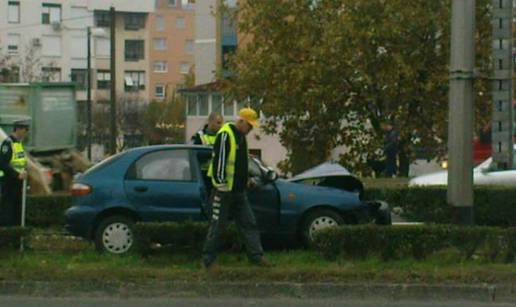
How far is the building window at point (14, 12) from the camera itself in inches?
3086

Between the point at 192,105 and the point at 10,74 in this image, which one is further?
the point at 192,105

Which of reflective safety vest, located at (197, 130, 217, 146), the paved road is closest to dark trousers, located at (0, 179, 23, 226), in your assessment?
reflective safety vest, located at (197, 130, 217, 146)

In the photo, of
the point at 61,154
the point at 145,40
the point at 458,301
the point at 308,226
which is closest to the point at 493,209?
the point at 308,226

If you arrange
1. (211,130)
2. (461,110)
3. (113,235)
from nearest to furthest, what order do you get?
(113,235) → (461,110) → (211,130)

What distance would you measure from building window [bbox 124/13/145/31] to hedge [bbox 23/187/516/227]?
7416cm

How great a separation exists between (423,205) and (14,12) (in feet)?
226

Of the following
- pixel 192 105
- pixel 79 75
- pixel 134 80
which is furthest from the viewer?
pixel 134 80

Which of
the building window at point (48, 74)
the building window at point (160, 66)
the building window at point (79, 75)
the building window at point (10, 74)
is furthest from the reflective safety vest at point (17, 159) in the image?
the building window at point (160, 66)

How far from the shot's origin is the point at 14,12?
78.6 meters

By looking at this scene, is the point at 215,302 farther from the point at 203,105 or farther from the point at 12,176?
the point at 203,105

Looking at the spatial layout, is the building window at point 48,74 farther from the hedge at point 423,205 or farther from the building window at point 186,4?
the hedge at point 423,205

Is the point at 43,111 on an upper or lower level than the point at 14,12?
lower

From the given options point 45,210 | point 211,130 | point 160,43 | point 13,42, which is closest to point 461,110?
point 211,130

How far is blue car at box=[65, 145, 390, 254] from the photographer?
11766mm
